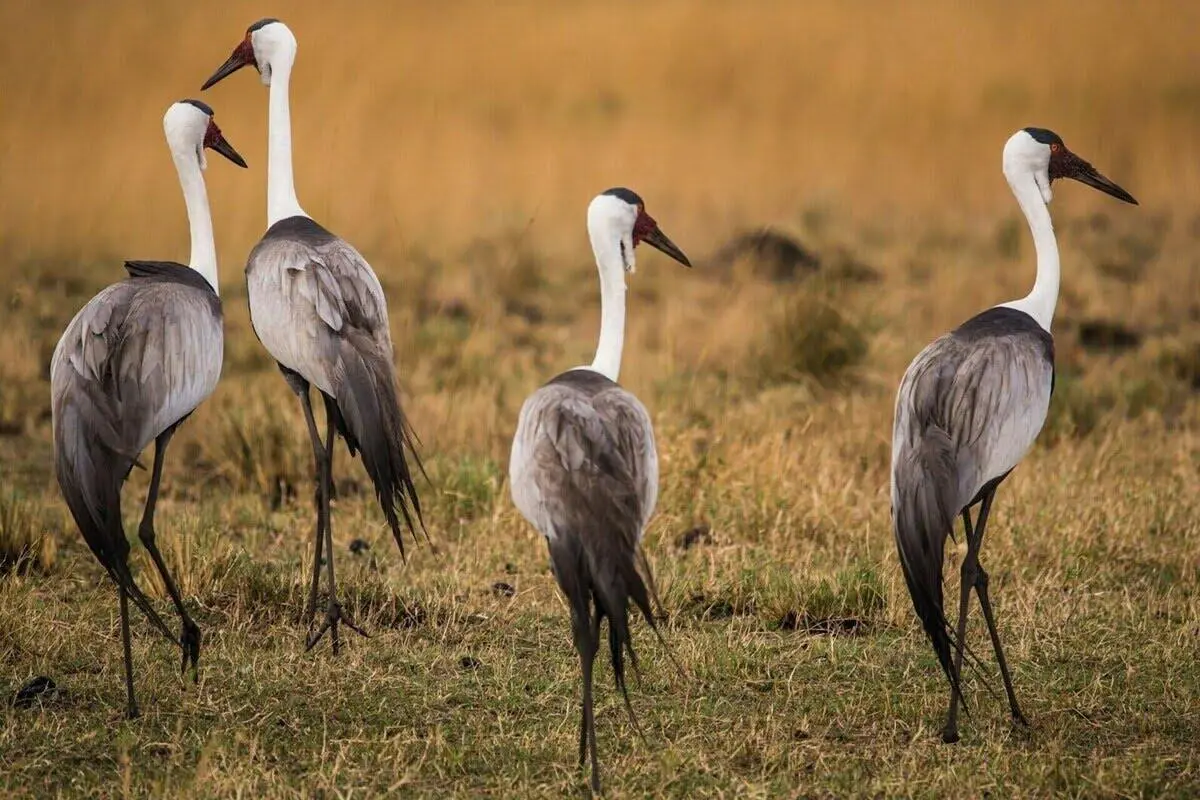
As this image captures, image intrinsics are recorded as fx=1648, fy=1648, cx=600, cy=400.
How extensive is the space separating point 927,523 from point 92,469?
2.62 meters

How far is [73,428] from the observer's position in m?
5.24

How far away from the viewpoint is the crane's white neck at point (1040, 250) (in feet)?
19.0

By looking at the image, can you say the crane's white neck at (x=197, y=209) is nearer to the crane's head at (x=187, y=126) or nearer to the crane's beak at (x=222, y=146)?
the crane's head at (x=187, y=126)

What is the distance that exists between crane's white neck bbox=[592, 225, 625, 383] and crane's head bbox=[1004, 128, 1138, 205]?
1.63 m

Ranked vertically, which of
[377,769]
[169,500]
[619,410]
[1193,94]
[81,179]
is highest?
[1193,94]

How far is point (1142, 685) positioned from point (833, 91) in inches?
552

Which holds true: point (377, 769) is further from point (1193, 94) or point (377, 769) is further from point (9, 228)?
point (1193, 94)

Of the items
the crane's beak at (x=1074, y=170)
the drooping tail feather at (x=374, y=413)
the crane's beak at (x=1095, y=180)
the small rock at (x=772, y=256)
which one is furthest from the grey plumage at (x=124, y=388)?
the small rock at (x=772, y=256)

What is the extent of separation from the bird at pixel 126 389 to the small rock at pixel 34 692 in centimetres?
27

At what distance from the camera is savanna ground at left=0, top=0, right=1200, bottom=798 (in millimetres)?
5242

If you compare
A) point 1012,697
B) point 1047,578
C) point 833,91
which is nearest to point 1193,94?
point 833,91

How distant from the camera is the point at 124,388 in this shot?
5.39m

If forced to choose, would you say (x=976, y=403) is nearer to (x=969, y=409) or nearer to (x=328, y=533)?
(x=969, y=409)

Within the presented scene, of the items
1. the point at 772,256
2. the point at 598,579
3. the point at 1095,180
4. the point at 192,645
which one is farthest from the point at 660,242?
the point at 772,256
